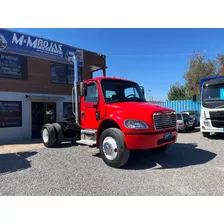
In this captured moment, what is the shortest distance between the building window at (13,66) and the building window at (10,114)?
154cm

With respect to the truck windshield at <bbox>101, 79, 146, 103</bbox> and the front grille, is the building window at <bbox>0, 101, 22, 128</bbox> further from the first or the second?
the front grille

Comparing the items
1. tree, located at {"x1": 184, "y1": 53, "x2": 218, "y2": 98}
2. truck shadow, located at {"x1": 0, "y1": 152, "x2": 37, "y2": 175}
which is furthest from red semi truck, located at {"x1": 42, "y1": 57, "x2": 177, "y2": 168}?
tree, located at {"x1": 184, "y1": 53, "x2": 218, "y2": 98}

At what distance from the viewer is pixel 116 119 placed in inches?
208

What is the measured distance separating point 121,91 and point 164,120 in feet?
5.98

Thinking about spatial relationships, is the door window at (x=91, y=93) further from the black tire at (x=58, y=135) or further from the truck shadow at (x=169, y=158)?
the black tire at (x=58, y=135)

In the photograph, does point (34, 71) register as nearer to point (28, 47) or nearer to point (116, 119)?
point (28, 47)

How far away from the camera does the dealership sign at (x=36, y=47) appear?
420 inches

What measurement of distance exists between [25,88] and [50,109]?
1969 millimetres

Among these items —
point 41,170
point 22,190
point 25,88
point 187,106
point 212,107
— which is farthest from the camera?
point 187,106

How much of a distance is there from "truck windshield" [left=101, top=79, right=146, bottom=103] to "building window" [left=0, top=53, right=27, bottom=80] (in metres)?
7.21

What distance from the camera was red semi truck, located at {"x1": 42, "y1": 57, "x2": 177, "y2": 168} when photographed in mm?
4965

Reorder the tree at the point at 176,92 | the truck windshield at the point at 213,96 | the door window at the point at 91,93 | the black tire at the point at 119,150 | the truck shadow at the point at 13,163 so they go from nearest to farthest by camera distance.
→ the black tire at the point at 119,150 → the truck shadow at the point at 13,163 → the door window at the point at 91,93 → the truck windshield at the point at 213,96 → the tree at the point at 176,92

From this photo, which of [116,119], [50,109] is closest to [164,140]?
[116,119]

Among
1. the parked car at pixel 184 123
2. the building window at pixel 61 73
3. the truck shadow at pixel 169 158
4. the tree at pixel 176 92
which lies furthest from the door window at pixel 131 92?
the tree at pixel 176 92
